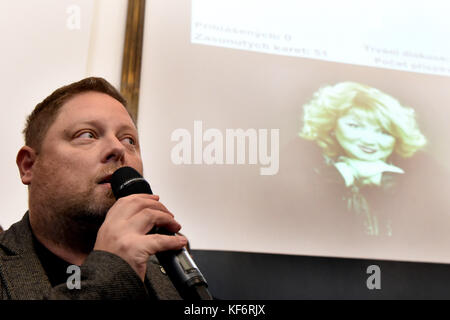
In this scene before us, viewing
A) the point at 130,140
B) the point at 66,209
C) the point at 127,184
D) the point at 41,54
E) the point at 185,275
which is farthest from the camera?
the point at 41,54

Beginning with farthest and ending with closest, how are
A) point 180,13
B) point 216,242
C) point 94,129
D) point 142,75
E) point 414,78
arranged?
point 414,78 < point 180,13 < point 142,75 < point 216,242 < point 94,129

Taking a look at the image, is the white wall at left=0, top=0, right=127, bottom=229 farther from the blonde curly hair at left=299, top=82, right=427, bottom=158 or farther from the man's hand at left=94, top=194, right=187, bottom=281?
the man's hand at left=94, top=194, right=187, bottom=281

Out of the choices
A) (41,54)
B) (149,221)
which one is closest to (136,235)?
(149,221)

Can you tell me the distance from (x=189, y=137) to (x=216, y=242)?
0.45 m

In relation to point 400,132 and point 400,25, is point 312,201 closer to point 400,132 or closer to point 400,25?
point 400,132

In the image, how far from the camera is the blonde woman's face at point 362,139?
2.05 metres

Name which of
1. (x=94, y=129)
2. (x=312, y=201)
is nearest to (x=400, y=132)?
(x=312, y=201)

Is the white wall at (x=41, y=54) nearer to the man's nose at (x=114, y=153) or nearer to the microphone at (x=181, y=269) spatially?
the man's nose at (x=114, y=153)

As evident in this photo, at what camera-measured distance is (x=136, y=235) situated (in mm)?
726

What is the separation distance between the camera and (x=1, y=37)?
1795mm

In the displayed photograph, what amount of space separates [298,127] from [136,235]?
55.5 inches

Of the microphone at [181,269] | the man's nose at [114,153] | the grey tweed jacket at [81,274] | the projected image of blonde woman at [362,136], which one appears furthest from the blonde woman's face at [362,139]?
the microphone at [181,269]

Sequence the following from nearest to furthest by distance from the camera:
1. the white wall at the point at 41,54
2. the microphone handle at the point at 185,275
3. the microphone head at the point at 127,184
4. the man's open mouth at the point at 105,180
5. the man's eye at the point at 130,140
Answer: the microphone handle at the point at 185,275 → the microphone head at the point at 127,184 → the man's open mouth at the point at 105,180 → the man's eye at the point at 130,140 → the white wall at the point at 41,54

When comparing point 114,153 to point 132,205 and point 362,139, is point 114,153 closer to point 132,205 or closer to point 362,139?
point 132,205
